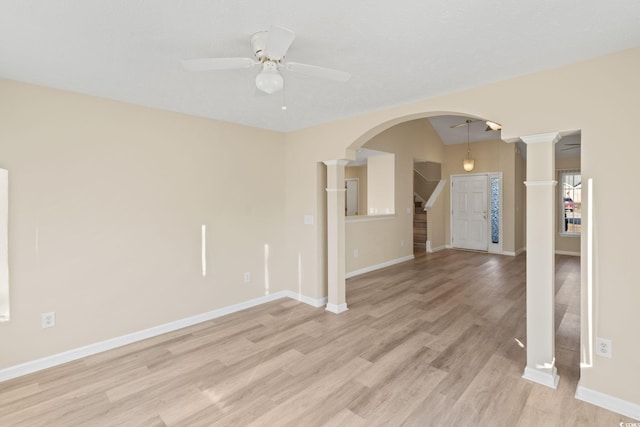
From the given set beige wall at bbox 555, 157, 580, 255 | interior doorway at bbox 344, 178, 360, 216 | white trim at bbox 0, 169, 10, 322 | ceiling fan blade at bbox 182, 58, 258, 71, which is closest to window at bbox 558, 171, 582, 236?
beige wall at bbox 555, 157, 580, 255

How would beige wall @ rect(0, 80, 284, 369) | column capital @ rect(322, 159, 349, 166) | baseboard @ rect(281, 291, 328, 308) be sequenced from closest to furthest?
beige wall @ rect(0, 80, 284, 369)
column capital @ rect(322, 159, 349, 166)
baseboard @ rect(281, 291, 328, 308)

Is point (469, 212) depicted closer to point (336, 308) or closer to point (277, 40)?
point (336, 308)

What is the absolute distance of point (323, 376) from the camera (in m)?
2.45

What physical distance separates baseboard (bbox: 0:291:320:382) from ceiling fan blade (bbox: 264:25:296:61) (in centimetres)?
300

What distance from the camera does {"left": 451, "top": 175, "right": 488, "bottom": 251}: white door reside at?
770 centimetres

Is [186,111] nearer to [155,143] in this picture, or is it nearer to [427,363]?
[155,143]

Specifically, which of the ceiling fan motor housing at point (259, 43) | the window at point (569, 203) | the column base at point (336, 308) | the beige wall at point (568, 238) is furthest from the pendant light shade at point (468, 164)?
the ceiling fan motor housing at point (259, 43)

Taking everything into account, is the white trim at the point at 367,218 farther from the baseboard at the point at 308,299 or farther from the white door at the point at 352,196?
the white door at the point at 352,196

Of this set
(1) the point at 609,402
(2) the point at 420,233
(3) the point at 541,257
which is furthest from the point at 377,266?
(1) the point at 609,402

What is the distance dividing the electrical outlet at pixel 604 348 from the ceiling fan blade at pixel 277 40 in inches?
109

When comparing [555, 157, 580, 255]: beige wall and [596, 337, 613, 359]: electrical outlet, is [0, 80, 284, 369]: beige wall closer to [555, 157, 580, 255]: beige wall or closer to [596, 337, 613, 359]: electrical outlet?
[596, 337, 613, 359]: electrical outlet

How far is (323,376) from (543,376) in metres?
1.68

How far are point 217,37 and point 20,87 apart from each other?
6.33 feet

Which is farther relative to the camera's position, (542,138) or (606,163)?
(542,138)
